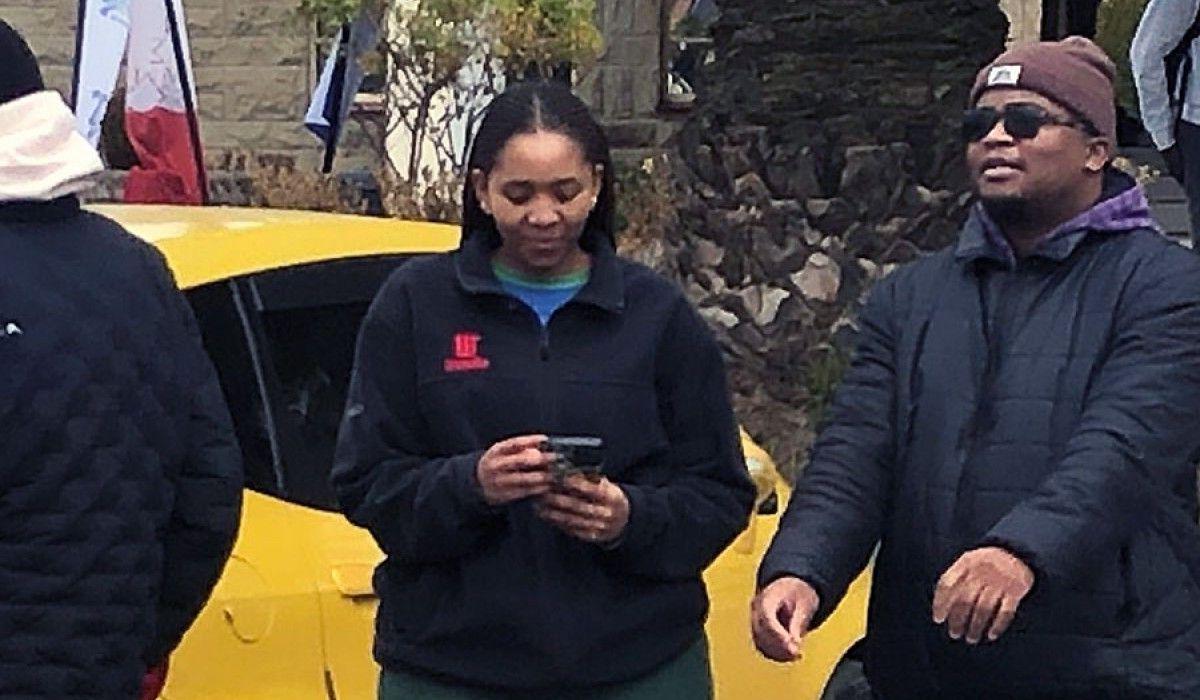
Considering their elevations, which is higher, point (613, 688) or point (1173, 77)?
point (1173, 77)

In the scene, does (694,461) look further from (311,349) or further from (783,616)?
(311,349)

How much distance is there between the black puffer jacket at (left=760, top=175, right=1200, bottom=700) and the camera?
11.0 feet

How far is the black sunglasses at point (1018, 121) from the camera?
3461 millimetres

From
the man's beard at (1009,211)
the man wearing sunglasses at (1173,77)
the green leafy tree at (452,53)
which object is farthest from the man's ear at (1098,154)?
the green leafy tree at (452,53)

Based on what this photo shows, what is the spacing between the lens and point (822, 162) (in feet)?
26.6

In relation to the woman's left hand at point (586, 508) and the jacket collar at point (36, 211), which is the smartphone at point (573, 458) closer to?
the woman's left hand at point (586, 508)

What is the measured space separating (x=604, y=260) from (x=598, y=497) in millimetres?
434

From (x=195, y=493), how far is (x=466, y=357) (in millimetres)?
431

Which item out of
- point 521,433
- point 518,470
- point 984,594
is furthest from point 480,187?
point 984,594

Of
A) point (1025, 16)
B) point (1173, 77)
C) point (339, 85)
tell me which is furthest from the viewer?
point (1025, 16)

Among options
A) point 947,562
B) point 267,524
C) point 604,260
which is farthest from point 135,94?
point 947,562

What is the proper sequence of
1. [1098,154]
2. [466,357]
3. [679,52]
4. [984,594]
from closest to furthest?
[984,594], [1098,154], [466,357], [679,52]

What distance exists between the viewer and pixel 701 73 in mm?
8609

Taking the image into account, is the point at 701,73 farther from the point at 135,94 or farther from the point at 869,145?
the point at 135,94
